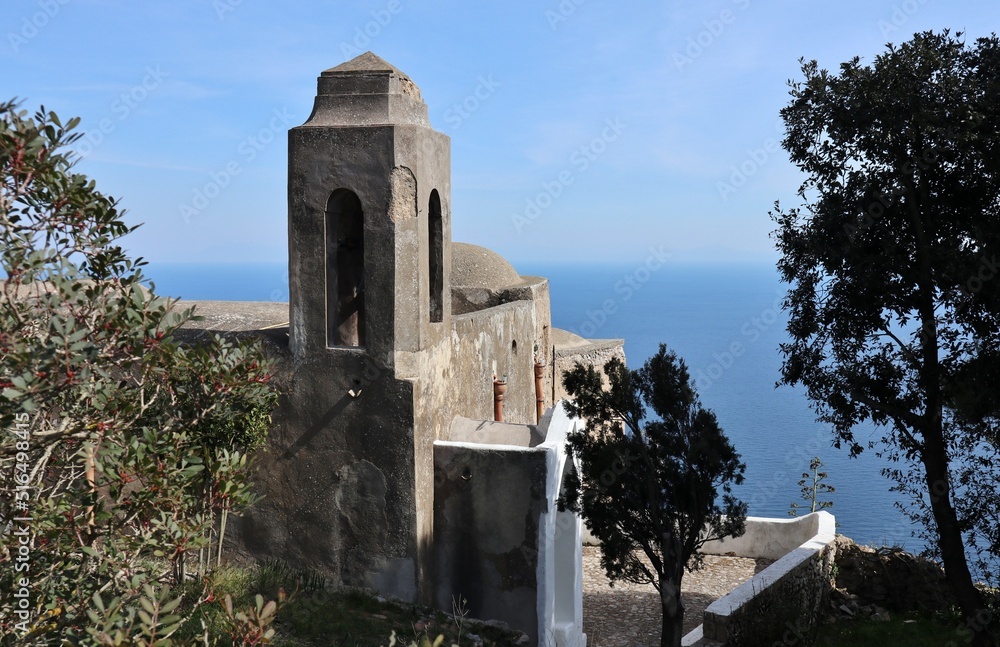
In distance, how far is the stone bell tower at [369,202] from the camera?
9781 millimetres

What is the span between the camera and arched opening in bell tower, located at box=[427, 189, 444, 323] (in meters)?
10.8

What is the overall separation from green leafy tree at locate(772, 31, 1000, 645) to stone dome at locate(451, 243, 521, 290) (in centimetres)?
862

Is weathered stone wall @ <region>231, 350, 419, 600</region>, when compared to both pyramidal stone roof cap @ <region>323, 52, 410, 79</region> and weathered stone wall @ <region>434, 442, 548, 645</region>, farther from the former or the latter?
pyramidal stone roof cap @ <region>323, 52, 410, 79</region>

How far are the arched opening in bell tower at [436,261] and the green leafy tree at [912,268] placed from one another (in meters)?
4.23

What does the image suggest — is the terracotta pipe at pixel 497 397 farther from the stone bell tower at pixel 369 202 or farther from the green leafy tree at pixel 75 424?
the green leafy tree at pixel 75 424

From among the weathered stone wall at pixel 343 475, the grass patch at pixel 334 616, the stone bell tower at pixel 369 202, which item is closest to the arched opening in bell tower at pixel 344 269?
the stone bell tower at pixel 369 202

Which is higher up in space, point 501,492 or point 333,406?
point 333,406

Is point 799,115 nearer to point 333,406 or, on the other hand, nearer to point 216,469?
point 333,406

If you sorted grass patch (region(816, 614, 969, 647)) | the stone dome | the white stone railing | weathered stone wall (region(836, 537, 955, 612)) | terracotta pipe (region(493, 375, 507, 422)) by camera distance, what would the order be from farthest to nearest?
the stone dome, weathered stone wall (region(836, 537, 955, 612)), terracotta pipe (region(493, 375, 507, 422)), grass patch (region(816, 614, 969, 647)), the white stone railing

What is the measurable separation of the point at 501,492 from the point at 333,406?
230 centimetres

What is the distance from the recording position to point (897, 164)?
928cm

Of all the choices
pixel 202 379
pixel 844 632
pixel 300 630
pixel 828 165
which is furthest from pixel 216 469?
pixel 844 632

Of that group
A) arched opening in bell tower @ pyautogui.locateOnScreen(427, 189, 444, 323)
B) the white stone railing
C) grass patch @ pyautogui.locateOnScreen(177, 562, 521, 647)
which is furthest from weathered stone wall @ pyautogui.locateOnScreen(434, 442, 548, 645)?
the white stone railing

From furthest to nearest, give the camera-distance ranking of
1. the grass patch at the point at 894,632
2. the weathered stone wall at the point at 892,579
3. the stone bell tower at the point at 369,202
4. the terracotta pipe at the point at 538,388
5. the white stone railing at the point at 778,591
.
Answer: the terracotta pipe at the point at 538,388
the weathered stone wall at the point at 892,579
the grass patch at the point at 894,632
the white stone railing at the point at 778,591
the stone bell tower at the point at 369,202
